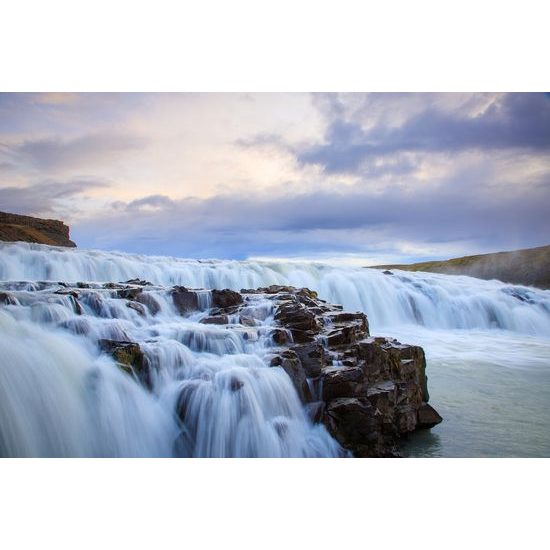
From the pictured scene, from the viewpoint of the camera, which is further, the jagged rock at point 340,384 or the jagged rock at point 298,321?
the jagged rock at point 298,321

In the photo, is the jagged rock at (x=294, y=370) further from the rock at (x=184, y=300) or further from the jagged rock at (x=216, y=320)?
the rock at (x=184, y=300)

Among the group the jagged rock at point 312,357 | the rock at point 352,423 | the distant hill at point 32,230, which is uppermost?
the distant hill at point 32,230

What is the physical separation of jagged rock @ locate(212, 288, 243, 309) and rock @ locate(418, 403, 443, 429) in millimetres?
2176

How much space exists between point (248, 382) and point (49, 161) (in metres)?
2.90

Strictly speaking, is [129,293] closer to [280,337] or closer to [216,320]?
[216,320]

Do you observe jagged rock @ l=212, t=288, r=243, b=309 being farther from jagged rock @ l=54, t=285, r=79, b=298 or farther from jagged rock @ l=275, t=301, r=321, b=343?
jagged rock @ l=54, t=285, r=79, b=298

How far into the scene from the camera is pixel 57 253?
20.3 feet

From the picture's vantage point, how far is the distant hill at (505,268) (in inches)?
363

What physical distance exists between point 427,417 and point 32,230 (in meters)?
4.64

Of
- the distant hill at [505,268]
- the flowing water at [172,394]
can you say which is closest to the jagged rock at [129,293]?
the flowing water at [172,394]

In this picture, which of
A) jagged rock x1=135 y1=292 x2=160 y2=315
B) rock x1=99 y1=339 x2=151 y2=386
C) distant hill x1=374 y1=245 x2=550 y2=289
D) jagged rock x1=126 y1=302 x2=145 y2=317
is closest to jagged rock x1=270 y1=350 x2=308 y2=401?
rock x1=99 y1=339 x2=151 y2=386

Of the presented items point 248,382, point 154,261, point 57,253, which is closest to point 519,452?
point 248,382

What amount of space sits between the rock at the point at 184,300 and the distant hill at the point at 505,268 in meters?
5.58

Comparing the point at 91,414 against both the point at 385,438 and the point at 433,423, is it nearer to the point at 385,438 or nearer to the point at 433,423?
the point at 385,438
